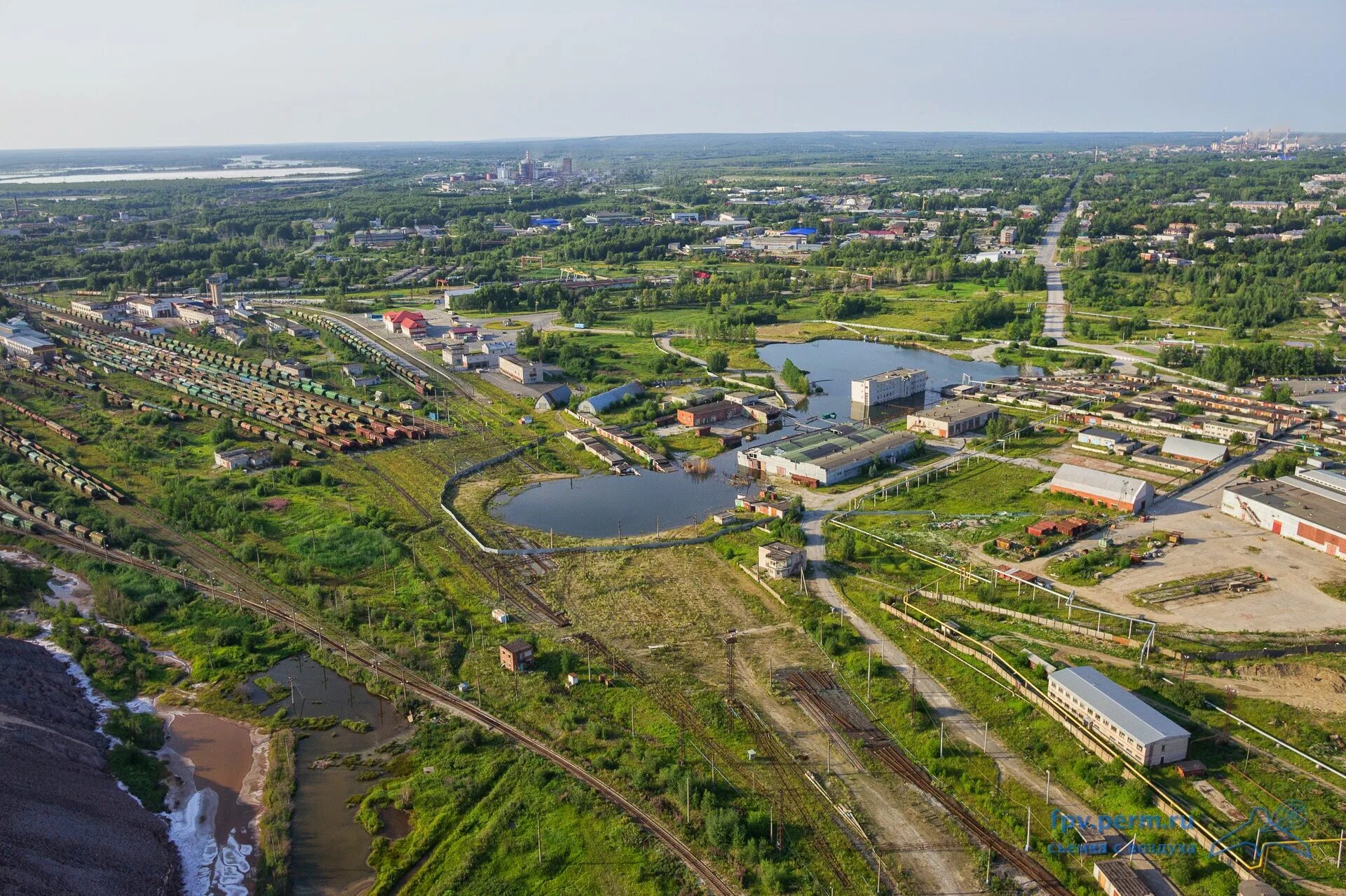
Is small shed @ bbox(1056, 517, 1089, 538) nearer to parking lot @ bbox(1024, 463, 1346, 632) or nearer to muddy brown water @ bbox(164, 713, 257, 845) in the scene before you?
parking lot @ bbox(1024, 463, 1346, 632)

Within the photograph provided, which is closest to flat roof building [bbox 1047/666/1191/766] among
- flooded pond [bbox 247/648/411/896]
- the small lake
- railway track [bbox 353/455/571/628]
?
railway track [bbox 353/455/571/628]

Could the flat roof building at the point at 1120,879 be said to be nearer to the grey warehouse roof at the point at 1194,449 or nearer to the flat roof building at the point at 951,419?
the grey warehouse roof at the point at 1194,449

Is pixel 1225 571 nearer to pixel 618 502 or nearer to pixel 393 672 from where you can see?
pixel 618 502

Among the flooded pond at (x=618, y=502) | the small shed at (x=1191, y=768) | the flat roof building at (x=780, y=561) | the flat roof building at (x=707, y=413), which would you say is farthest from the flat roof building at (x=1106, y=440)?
the small shed at (x=1191, y=768)

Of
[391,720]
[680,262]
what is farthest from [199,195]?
Result: [391,720]

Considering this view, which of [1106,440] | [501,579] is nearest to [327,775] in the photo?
[501,579]

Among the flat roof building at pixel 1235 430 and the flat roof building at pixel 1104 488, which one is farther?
the flat roof building at pixel 1235 430

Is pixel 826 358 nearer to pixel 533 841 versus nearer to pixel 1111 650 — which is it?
pixel 1111 650
